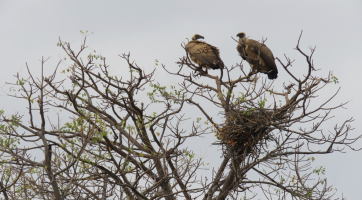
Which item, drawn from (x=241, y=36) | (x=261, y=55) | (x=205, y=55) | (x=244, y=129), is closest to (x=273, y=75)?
(x=261, y=55)

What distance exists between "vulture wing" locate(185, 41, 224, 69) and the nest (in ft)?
8.84

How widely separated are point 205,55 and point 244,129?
133 inches

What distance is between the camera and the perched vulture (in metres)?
11.0

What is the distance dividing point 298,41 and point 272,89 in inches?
86.1

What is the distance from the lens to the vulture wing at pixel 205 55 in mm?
10991

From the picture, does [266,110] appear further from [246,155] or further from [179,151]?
[179,151]

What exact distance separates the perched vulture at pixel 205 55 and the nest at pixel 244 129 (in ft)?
8.85

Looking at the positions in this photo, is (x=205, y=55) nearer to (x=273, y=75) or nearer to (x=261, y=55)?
(x=261, y=55)

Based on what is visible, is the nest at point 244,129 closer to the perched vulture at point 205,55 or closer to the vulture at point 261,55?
the perched vulture at point 205,55

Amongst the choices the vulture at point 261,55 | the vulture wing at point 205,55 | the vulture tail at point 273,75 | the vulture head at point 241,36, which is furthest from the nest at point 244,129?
the vulture head at point 241,36

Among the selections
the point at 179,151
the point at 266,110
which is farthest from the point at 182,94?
the point at 266,110

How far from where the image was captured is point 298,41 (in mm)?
6703

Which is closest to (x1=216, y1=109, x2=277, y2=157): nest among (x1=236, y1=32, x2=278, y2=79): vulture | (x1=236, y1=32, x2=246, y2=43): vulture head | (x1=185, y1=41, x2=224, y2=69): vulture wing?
(x1=185, y1=41, x2=224, y2=69): vulture wing

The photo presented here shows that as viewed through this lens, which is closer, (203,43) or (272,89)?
(272,89)
